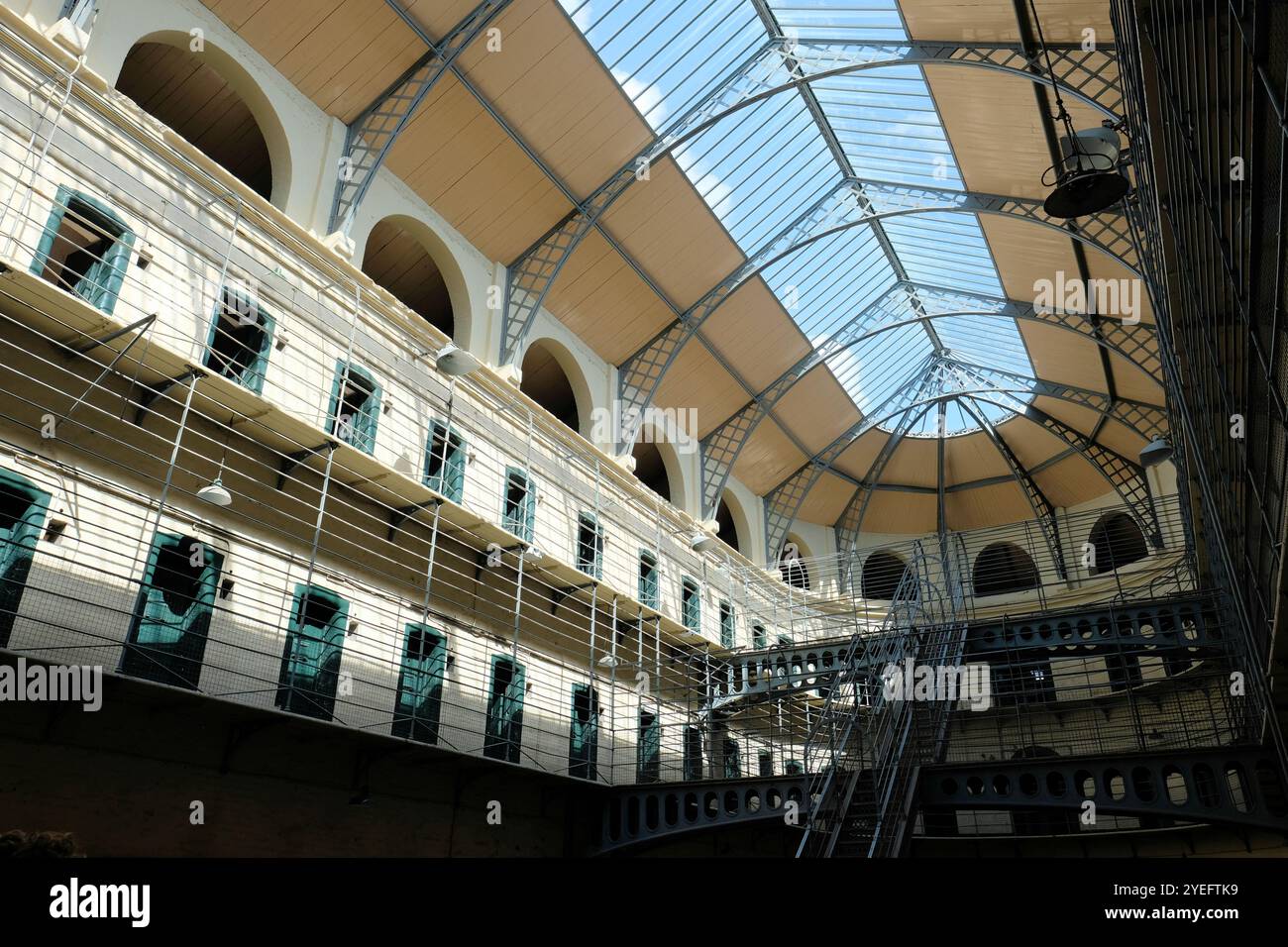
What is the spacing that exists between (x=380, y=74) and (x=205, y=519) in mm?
6810

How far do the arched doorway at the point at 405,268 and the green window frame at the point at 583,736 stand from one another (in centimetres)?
621

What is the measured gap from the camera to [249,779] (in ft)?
28.2

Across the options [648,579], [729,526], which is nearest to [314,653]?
[648,579]

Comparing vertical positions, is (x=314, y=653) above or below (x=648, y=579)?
below

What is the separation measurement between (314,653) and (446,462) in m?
3.58

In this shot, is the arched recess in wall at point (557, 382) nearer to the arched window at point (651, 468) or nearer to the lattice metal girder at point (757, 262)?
the lattice metal girder at point (757, 262)

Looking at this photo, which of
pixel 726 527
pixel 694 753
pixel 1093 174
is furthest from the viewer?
pixel 726 527

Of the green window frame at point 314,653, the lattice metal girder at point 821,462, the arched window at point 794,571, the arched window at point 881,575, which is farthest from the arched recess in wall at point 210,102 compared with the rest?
the arched window at point 881,575

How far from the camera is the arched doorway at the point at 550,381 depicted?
16920mm

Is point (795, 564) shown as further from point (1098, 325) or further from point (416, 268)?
point (416, 268)

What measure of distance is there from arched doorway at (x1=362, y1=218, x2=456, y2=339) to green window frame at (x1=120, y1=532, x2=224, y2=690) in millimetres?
6524

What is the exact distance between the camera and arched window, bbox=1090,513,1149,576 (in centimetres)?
2209

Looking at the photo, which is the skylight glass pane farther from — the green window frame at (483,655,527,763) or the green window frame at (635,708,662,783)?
the green window frame at (635,708,662,783)

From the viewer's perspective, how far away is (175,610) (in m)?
8.38
